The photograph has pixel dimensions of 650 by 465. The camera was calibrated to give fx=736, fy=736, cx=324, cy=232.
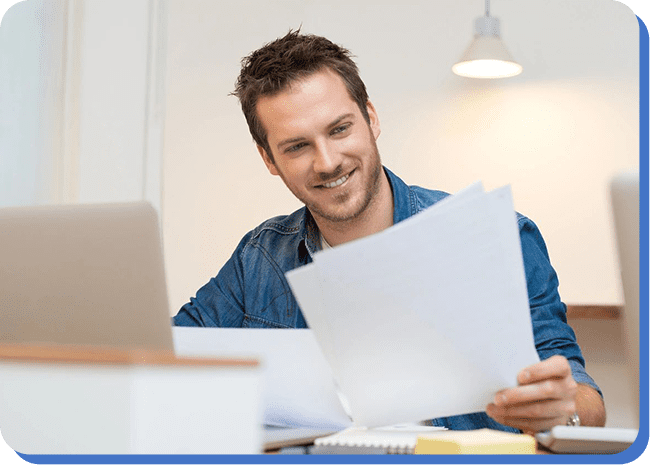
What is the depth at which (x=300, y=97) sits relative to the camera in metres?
1.44

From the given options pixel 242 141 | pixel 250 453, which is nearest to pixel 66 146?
pixel 242 141

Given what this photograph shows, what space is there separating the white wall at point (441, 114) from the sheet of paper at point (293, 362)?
6.37ft

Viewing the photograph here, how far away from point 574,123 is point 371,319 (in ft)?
7.20

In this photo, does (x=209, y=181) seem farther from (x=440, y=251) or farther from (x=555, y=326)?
(x=440, y=251)

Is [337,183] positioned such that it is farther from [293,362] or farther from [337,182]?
[293,362]

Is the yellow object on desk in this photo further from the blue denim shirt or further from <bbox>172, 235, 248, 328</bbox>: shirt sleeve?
<bbox>172, 235, 248, 328</bbox>: shirt sleeve

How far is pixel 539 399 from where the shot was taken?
0.75m

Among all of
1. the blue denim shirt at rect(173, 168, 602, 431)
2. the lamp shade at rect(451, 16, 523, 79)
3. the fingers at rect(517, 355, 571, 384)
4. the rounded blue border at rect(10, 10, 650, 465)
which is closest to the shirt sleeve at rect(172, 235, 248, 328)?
the blue denim shirt at rect(173, 168, 602, 431)

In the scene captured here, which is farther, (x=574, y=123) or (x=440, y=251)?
(x=574, y=123)

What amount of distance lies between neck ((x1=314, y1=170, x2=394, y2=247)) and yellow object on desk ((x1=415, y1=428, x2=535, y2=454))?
0.88 metres

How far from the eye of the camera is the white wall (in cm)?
260

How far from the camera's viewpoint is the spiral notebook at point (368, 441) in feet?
2.05

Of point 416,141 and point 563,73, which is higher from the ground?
point 563,73

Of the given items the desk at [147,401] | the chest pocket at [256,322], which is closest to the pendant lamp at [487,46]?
the chest pocket at [256,322]
